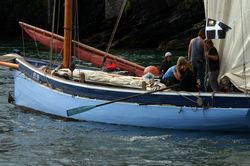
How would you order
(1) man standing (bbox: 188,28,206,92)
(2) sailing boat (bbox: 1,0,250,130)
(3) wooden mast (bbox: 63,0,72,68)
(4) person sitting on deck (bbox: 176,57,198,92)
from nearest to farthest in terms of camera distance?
(2) sailing boat (bbox: 1,0,250,130)
(4) person sitting on deck (bbox: 176,57,198,92)
(1) man standing (bbox: 188,28,206,92)
(3) wooden mast (bbox: 63,0,72,68)

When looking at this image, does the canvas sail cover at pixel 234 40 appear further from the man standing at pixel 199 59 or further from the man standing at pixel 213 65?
the man standing at pixel 199 59

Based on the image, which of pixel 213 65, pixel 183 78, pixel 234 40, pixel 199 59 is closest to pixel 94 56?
pixel 199 59

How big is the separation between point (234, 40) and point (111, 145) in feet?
13.2

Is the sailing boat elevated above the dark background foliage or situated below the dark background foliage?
below

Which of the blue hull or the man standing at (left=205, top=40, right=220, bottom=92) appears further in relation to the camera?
the man standing at (left=205, top=40, right=220, bottom=92)

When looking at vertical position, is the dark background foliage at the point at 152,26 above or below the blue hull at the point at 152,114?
above

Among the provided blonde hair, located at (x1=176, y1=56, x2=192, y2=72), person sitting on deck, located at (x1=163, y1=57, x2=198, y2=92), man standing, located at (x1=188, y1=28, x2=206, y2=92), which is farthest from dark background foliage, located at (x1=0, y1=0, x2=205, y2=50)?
blonde hair, located at (x1=176, y1=56, x2=192, y2=72)

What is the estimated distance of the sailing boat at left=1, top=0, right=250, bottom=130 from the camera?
52.4ft

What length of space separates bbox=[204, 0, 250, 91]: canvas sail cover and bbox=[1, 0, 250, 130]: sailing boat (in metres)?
0.04

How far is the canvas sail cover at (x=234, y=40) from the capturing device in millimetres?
16047

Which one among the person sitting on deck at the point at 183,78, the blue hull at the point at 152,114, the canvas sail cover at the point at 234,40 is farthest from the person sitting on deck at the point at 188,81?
the canvas sail cover at the point at 234,40

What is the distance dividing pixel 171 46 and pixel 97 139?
39.3 meters

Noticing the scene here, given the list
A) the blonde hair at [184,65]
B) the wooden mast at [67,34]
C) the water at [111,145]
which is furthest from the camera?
the wooden mast at [67,34]

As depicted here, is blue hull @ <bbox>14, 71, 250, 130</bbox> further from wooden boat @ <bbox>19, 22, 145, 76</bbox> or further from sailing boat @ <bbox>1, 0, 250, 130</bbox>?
wooden boat @ <bbox>19, 22, 145, 76</bbox>
